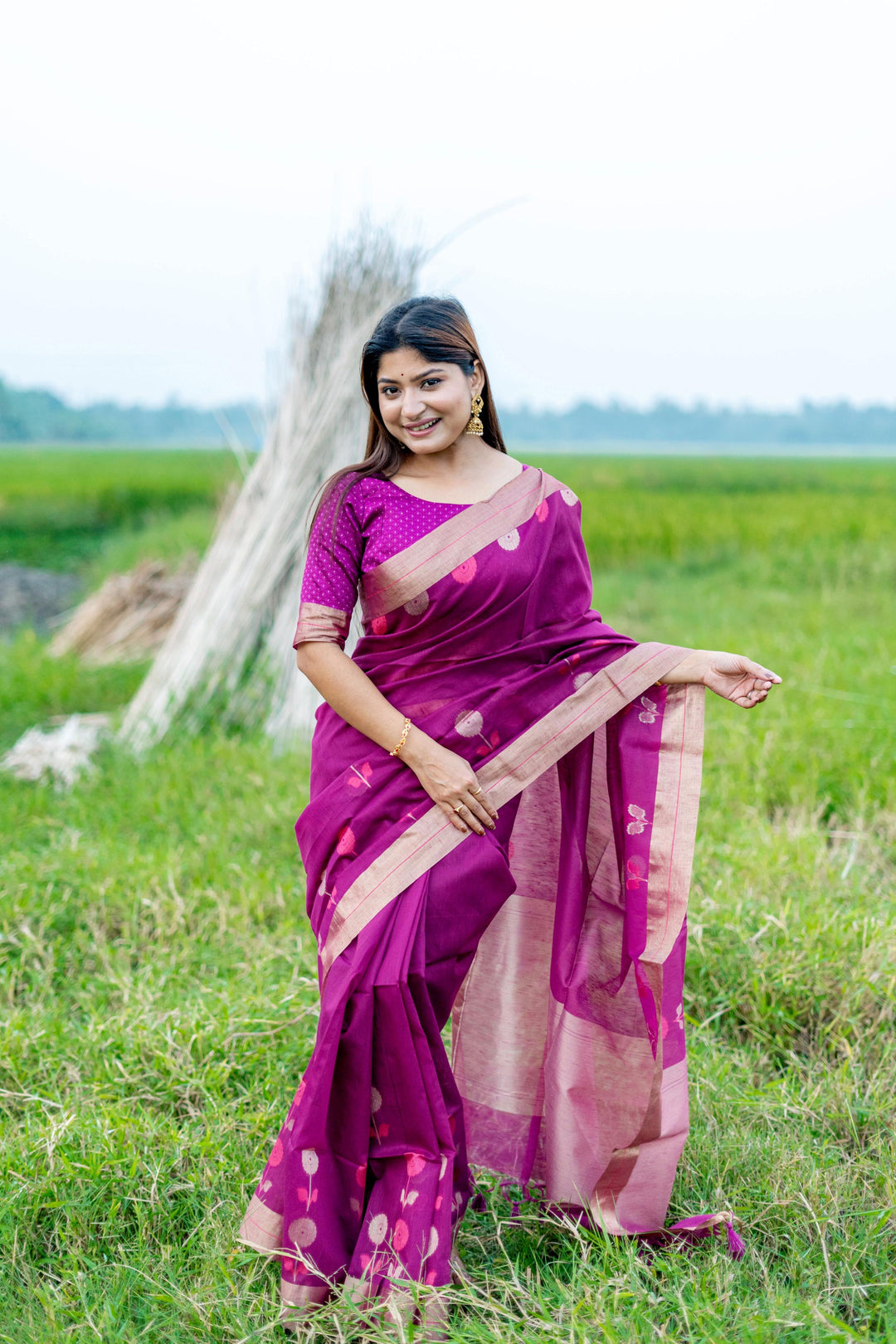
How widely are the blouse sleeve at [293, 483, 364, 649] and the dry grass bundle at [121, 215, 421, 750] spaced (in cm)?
262

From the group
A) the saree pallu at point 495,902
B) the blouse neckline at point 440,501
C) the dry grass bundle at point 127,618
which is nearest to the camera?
the saree pallu at point 495,902

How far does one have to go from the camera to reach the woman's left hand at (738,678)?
179cm

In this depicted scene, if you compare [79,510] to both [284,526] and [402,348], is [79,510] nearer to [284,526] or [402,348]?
[284,526]

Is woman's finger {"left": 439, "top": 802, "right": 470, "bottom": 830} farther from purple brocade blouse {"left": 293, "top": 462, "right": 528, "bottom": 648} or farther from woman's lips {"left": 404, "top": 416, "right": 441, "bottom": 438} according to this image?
woman's lips {"left": 404, "top": 416, "right": 441, "bottom": 438}

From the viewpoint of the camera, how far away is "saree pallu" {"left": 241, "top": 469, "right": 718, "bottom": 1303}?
5.69 feet

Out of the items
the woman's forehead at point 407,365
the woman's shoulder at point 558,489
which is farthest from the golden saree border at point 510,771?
the woman's forehead at point 407,365

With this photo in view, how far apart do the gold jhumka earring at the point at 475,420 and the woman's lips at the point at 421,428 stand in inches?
3.3

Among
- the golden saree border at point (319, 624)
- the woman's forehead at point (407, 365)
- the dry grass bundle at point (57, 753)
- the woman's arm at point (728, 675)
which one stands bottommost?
the dry grass bundle at point (57, 753)

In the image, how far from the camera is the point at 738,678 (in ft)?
5.98

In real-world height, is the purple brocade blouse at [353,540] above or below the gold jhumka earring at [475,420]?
below

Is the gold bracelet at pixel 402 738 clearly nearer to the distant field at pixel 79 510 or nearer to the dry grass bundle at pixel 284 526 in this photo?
the dry grass bundle at pixel 284 526

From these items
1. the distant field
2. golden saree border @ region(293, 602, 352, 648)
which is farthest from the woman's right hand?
the distant field

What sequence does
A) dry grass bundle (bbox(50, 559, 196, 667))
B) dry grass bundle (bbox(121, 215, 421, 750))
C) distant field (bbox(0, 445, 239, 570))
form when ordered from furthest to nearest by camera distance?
distant field (bbox(0, 445, 239, 570)) < dry grass bundle (bbox(50, 559, 196, 667)) < dry grass bundle (bbox(121, 215, 421, 750))

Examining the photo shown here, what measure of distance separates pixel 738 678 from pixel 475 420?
626 mm
